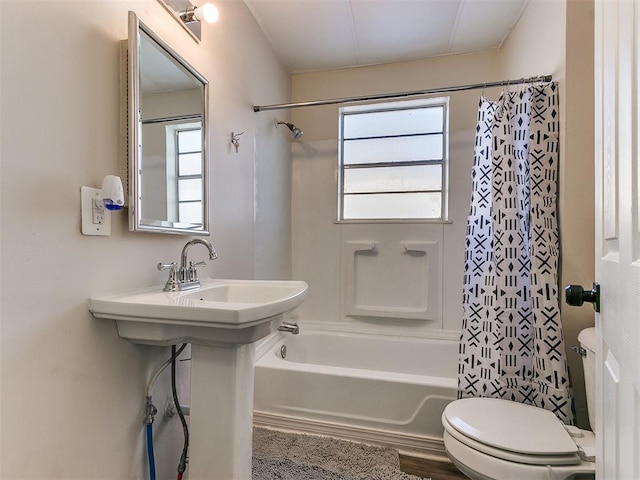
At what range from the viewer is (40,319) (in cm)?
80

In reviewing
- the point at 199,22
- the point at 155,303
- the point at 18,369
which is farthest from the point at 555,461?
the point at 199,22

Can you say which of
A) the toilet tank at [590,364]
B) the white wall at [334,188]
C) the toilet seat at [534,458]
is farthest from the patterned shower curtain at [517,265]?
the white wall at [334,188]

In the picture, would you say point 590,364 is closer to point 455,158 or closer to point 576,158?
point 576,158

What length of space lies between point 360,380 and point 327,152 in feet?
5.61

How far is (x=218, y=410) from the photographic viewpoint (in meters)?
1.04

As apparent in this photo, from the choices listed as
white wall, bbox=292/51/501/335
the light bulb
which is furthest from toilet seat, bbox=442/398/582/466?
the light bulb

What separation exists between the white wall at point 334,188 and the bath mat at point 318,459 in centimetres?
94

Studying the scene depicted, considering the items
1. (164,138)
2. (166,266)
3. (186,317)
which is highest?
(164,138)

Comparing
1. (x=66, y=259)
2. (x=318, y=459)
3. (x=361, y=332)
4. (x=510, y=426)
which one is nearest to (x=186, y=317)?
(x=66, y=259)

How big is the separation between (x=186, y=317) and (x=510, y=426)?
124cm

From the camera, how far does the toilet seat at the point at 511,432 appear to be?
1089mm

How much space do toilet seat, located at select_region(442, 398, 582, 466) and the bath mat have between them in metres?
0.42

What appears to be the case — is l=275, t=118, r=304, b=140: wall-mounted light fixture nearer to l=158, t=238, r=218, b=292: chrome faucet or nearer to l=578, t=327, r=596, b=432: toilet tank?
l=158, t=238, r=218, b=292: chrome faucet

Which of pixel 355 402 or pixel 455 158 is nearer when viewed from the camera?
pixel 355 402
